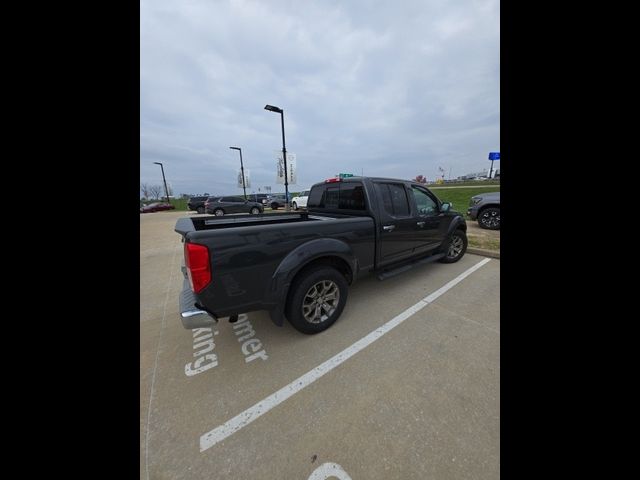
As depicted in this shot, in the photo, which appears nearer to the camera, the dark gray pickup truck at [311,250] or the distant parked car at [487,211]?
the dark gray pickup truck at [311,250]

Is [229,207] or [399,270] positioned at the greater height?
[229,207]

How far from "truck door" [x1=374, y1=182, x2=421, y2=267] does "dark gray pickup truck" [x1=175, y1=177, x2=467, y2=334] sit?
0.02m

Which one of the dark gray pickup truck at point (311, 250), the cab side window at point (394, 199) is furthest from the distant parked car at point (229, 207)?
the cab side window at point (394, 199)

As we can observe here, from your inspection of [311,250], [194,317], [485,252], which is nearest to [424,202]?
[485,252]

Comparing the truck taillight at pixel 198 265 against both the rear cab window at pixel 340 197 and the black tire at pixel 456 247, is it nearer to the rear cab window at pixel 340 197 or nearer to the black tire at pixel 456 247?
the rear cab window at pixel 340 197

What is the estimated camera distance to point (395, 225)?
3373mm

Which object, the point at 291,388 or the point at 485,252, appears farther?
the point at 485,252

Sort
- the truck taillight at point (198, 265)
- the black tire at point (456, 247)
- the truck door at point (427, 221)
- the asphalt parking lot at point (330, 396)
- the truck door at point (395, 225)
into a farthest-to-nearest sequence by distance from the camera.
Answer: the black tire at point (456, 247)
the truck door at point (427, 221)
the truck door at point (395, 225)
the truck taillight at point (198, 265)
the asphalt parking lot at point (330, 396)

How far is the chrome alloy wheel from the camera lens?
8.57ft

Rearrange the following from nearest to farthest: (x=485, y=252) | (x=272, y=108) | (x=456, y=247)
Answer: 1. (x=456, y=247)
2. (x=485, y=252)
3. (x=272, y=108)

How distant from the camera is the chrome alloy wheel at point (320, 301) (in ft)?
8.57

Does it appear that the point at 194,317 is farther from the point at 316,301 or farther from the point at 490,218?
the point at 490,218

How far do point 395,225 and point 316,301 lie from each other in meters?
1.73
